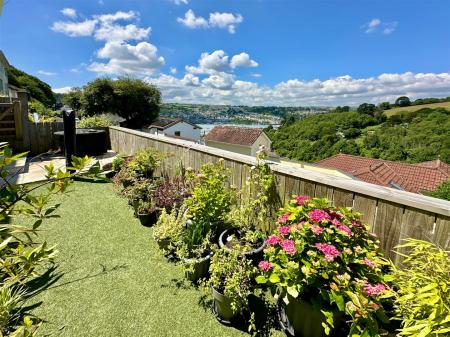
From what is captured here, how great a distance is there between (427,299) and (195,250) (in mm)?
2036

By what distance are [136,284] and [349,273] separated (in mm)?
2177

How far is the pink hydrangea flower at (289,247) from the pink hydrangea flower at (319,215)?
26 cm

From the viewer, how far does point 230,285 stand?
2092 millimetres

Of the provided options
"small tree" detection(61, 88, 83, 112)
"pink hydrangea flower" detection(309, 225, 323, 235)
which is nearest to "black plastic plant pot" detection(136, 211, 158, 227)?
"pink hydrangea flower" detection(309, 225, 323, 235)

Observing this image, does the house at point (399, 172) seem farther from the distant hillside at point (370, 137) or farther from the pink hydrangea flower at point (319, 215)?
the distant hillside at point (370, 137)

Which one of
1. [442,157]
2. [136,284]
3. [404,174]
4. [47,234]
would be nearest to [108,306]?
[136,284]

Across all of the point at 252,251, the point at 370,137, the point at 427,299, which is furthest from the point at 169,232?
the point at 370,137

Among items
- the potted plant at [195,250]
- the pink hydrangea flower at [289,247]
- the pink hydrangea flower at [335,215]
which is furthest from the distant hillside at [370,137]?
the pink hydrangea flower at [289,247]

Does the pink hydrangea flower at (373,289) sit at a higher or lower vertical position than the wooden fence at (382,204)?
lower

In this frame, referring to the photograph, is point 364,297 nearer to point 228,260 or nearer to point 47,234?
point 228,260

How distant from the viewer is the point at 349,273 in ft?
5.80

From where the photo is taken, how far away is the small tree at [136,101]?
98.4 feet

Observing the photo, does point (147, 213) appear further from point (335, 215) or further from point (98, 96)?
point (98, 96)

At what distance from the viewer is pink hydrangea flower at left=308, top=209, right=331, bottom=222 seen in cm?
187
